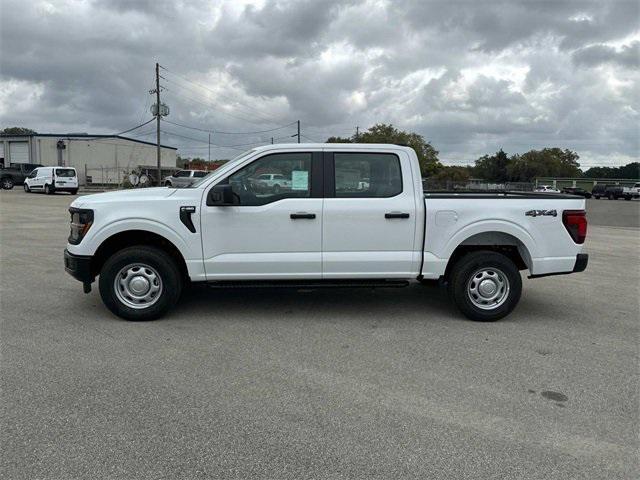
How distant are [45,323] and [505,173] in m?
118

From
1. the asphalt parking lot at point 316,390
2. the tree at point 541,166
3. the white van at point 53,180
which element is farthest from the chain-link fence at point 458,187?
the tree at point 541,166

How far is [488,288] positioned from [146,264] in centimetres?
369

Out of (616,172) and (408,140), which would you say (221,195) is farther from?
(616,172)

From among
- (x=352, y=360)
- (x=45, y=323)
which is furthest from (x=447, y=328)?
(x=45, y=323)

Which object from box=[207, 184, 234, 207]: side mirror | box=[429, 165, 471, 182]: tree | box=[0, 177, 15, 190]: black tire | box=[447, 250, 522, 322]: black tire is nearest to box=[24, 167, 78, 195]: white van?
box=[0, 177, 15, 190]: black tire

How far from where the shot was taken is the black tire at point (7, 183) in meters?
38.0

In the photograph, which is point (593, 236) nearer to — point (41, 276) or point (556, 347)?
point (556, 347)

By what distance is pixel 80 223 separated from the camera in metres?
5.36

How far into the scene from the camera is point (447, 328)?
17.5 ft

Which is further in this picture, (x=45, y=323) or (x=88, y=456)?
(x=45, y=323)

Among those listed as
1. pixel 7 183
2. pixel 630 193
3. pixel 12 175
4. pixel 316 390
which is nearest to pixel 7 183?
pixel 7 183

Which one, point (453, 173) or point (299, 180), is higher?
point (453, 173)

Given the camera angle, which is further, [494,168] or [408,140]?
[494,168]

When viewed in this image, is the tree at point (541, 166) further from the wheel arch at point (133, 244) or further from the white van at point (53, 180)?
the wheel arch at point (133, 244)
